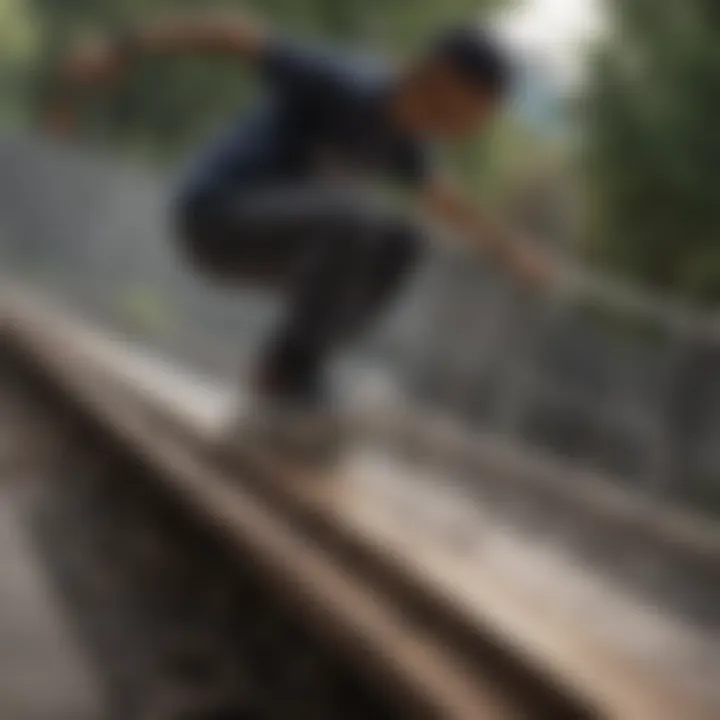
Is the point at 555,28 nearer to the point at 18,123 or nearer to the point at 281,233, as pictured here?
the point at 281,233

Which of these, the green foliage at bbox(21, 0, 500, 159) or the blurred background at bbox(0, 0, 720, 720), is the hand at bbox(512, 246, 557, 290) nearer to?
the blurred background at bbox(0, 0, 720, 720)

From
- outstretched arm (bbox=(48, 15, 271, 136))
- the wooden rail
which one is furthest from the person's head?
the wooden rail

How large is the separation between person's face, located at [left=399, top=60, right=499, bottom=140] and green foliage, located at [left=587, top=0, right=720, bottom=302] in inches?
2.2

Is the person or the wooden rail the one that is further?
the person

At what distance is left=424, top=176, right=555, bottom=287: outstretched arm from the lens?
0.62 m

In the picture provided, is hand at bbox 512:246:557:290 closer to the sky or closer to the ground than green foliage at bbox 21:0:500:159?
closer to the ground

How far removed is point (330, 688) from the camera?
57 centimetres

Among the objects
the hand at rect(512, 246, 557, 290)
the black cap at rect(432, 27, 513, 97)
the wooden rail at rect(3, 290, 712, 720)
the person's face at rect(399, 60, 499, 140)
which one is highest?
the black cap at rect(432, 27, 513, 97)

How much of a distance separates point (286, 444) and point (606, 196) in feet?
0.85

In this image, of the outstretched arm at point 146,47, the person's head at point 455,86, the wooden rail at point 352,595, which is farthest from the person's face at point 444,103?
the wooden rail at point 352,595

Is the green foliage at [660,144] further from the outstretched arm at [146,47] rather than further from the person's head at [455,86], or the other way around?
the outstretched arm at [146,47]

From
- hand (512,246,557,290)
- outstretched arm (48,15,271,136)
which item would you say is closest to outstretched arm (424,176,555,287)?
hand (512,246,557,290)

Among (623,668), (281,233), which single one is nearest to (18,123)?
(281,233)

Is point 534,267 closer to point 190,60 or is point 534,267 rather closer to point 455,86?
point 455,86
